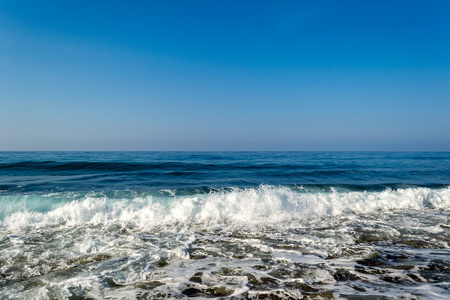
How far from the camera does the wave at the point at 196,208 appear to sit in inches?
302

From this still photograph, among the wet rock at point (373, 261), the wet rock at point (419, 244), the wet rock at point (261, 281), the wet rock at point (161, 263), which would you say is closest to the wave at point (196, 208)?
the wet rock at point (161, 263)

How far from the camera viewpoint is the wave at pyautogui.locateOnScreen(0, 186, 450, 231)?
768cm

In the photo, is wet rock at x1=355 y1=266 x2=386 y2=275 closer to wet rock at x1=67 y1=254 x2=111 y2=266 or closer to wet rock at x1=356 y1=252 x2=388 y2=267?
wet rock at x1=356 y1=252 x2=388 y2=267

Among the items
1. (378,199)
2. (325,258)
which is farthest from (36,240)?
(378,199)

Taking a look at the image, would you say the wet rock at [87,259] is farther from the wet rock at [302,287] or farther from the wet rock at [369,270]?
the wet rock at [369,270]

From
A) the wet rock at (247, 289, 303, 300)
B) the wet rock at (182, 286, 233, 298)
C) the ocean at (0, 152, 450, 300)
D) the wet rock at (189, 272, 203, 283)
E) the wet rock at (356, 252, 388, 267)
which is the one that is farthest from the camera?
the wet rock at (356, 252, 388, 267)

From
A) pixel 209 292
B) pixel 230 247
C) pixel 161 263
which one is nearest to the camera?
pixel 209 292

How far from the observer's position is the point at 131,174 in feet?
59.3

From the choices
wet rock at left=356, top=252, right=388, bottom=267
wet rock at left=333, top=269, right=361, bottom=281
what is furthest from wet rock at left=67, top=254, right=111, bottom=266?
wet rock at left=356, top=252, right=388, bottom=267

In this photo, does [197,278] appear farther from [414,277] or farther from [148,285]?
[414,277]

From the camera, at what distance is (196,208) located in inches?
335

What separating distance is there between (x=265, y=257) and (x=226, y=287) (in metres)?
1.44

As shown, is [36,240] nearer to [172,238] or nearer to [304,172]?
[172,238]

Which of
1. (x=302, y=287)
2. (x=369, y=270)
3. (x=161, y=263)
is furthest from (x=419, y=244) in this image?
(x=161, y=263)
